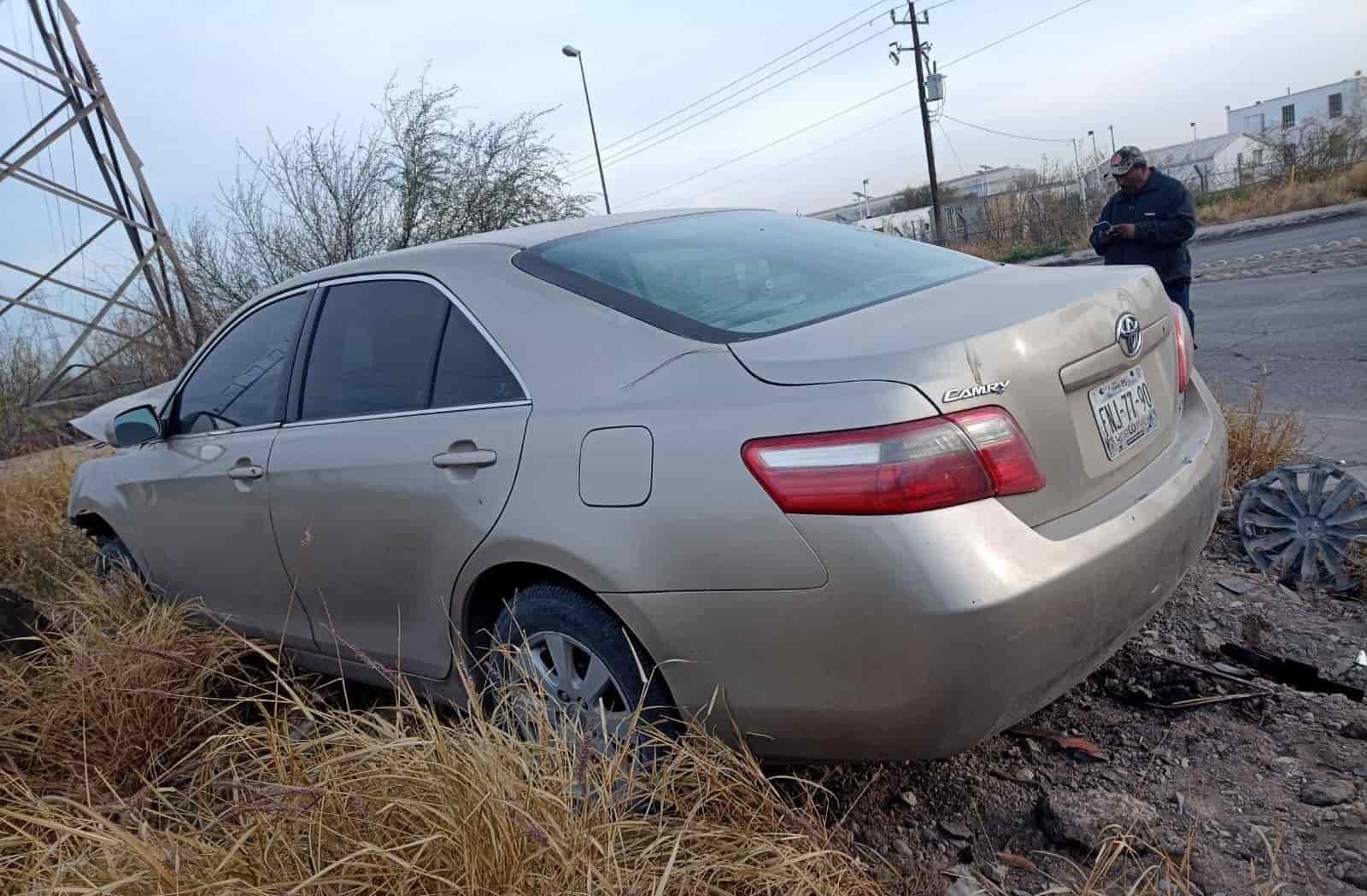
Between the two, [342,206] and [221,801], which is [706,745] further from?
[342,206]

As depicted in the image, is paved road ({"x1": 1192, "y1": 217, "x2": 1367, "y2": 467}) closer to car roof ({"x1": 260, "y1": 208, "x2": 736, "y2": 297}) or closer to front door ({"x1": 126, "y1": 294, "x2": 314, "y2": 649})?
car roof ({"x1": 260, "y1": 208, "x2": 736, "y2": 297})

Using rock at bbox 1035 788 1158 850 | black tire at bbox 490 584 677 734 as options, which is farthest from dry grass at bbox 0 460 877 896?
rock at bbox 1035 788 1158 850

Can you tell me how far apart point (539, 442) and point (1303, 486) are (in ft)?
8.94

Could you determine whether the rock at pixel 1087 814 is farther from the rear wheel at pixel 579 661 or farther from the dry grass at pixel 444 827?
the rear wheel at pixel 579 661

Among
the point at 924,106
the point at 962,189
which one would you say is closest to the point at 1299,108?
the point at 962,189

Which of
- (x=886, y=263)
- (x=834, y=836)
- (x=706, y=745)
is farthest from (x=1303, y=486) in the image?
(x=706, y=745)

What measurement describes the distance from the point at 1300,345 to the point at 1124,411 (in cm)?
607

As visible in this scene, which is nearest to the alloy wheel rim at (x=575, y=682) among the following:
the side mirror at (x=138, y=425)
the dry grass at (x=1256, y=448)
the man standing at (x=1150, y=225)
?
the side mirror at (x=138, y=425)

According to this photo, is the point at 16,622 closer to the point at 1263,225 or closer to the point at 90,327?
the point at 90,327

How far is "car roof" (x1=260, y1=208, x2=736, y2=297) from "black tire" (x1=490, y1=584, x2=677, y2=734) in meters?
1.02

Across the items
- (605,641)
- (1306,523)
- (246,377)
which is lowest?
(1306,523)

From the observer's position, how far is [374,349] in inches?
120

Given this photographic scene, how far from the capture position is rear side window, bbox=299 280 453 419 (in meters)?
2.88

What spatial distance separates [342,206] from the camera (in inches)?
436
